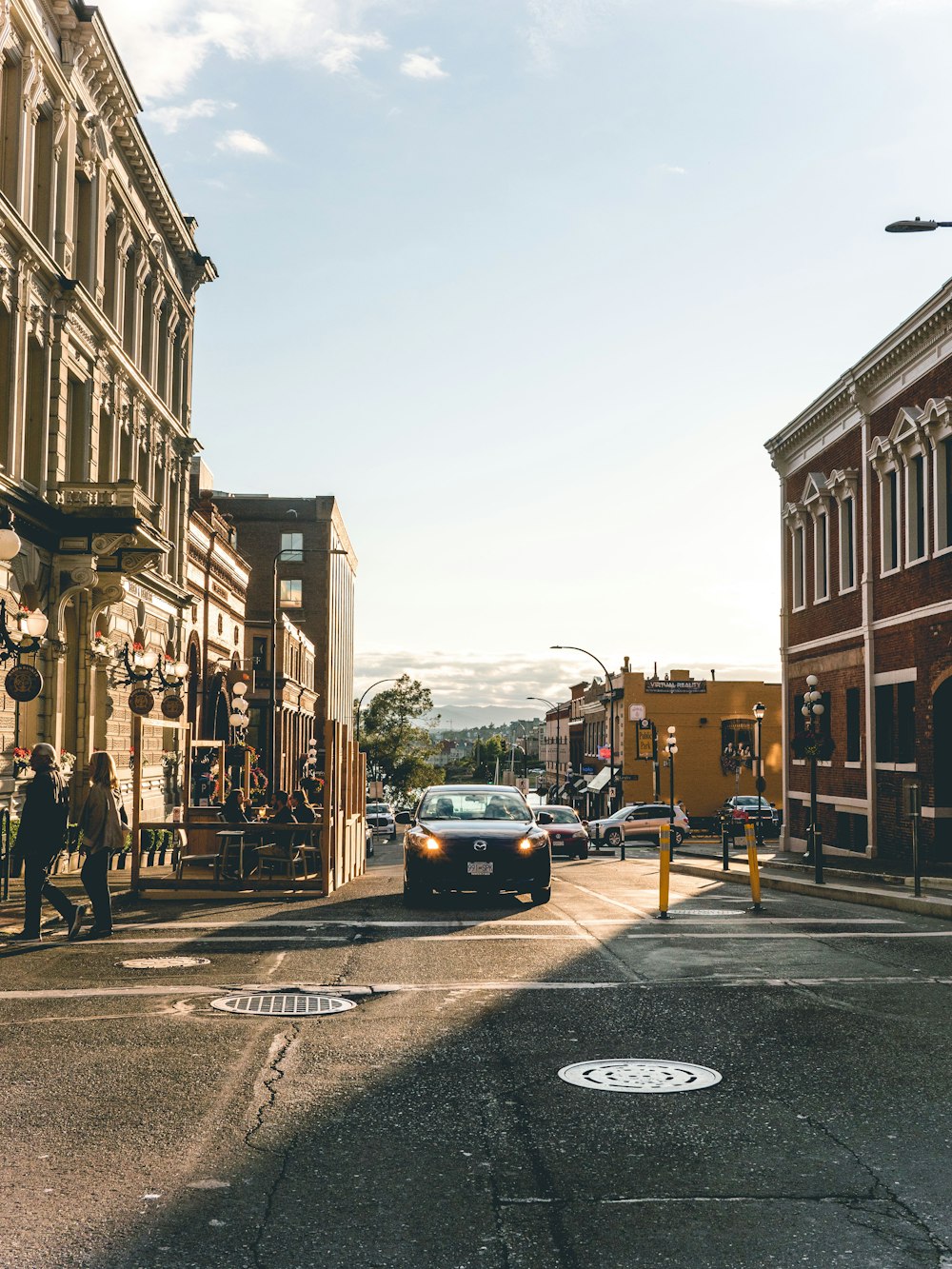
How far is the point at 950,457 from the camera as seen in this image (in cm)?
2780

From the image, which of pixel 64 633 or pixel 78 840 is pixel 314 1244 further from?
pixel 64 633

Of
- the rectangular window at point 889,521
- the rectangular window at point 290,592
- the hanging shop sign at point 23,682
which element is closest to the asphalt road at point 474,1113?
the hanging shop sign at point 23,682

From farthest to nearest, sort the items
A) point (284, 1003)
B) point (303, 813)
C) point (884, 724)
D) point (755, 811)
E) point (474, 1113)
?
point (755, 811)
point (884, 724)
point (303, 813)
point (284, 1003)
point (474, 1113)

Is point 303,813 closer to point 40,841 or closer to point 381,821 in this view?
point 40,841

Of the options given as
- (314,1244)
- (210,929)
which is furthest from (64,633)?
(314,1244)

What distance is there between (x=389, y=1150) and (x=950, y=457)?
82.2 ft

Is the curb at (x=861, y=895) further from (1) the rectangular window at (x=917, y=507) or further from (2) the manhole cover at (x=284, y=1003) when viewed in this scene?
(2) the manhole cover at (x=284, y=1003)

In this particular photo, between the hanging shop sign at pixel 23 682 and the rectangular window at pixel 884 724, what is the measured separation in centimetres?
1976

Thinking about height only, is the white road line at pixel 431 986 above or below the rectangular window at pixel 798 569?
below

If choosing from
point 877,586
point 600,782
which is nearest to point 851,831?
point 877,586

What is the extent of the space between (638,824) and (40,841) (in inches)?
1554

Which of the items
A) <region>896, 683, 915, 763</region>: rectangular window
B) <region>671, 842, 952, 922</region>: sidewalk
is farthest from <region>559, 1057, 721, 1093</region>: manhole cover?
<region>896, 683, 915, 763</region>: rectangular window

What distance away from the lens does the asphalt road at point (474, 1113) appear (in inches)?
190

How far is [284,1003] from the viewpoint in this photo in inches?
375
